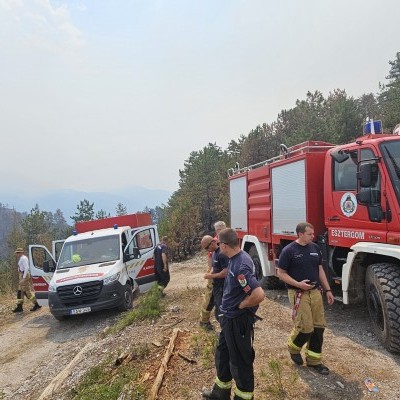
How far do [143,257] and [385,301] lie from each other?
21.5 feet

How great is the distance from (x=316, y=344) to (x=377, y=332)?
1.34m

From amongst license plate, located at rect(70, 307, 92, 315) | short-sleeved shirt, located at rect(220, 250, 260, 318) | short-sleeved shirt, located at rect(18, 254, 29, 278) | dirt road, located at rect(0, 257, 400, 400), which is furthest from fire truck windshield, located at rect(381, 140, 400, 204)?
short-sleeved shirt, located at rect(18, 254, 29, 278)

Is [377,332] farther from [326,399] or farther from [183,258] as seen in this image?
[183,258]

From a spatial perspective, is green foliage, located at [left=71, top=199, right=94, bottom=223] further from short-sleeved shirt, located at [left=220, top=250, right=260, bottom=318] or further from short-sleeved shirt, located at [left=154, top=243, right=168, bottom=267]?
short-sleeved shirt, located at [left=220, top=250, right=260, bottom=318]

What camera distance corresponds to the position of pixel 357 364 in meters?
4.69

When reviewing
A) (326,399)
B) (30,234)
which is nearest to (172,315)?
→ (326,399)

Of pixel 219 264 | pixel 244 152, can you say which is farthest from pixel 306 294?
pixel 244 152

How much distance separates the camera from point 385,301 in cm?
497

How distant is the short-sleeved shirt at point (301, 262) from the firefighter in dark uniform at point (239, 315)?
3.58 ft

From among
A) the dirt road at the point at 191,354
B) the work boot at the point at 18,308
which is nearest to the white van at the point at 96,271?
the dirt road at the point at 191,354

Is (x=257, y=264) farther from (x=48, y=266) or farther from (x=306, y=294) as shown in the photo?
(x=48, y=266)

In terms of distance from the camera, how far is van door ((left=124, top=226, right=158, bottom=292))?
A: 32.8 feet

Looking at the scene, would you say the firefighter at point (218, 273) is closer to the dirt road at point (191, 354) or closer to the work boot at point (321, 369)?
the dirt road at point (191, 354)

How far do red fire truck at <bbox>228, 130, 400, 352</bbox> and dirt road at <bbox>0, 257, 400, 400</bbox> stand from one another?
1.69 feet
